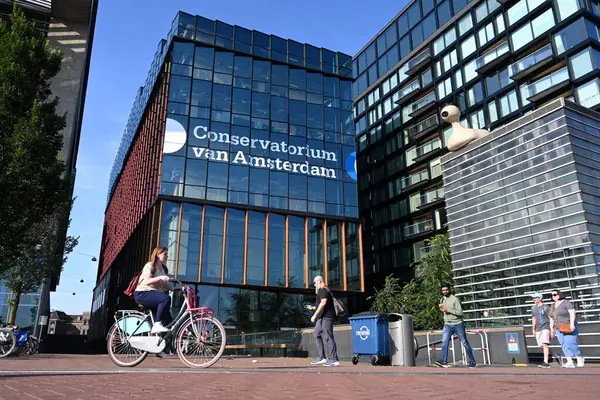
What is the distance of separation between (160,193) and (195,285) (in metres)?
6.69

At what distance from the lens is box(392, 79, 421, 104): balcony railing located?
47.1m

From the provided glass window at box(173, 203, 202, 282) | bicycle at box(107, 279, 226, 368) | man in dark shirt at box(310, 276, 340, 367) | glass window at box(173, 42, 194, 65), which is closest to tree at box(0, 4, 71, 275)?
bicycle at box(107, 279, 226, 368)

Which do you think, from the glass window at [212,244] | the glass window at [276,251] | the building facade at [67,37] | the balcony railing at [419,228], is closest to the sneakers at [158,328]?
the glass window at [212,244]

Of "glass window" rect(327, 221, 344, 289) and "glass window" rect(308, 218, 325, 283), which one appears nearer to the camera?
"glass window" rect(308, 218, 325, 283)

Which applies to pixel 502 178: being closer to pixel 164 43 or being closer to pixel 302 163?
pixel 302 163

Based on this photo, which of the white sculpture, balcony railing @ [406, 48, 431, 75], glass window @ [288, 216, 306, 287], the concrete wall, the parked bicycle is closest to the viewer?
the parked bicycle

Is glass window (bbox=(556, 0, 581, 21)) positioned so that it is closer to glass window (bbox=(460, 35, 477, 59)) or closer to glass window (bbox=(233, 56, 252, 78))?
glass window (bbox=(460, 35, 477, 59))

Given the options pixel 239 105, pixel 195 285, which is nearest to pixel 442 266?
pixel 195 285

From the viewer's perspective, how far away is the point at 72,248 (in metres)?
28.8

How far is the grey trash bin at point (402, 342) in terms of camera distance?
11312 mm

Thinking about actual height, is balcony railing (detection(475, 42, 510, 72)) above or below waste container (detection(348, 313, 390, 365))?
above

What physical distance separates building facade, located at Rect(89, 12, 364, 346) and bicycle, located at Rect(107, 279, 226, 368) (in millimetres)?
23817

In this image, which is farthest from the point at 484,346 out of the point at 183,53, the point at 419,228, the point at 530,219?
the point at 183,53

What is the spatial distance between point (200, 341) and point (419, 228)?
125 ft
